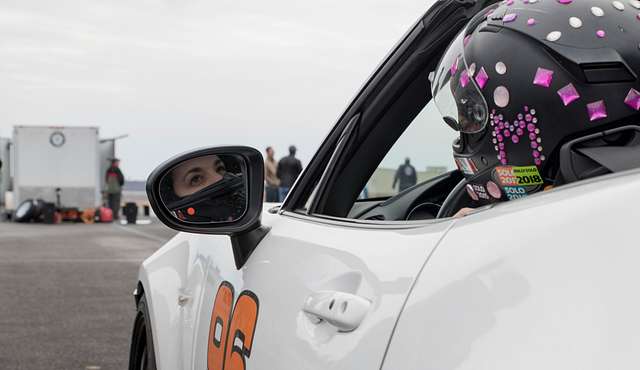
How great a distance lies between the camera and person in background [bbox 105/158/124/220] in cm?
3419

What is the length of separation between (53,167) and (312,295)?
32.8 metres

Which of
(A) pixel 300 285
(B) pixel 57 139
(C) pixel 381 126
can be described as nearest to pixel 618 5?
(A) pixel 300 285

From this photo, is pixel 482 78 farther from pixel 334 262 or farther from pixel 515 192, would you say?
pixel 334 262

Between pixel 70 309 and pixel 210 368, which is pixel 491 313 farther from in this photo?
pixel 70 309

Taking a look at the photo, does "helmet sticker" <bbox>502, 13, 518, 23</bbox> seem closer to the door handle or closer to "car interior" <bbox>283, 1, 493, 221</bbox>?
"car interior" <bbox>283, 1, 493, 221</bbox>

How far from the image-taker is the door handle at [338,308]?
5.34 ft

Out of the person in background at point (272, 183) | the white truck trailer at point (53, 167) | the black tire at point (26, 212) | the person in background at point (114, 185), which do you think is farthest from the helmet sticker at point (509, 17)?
the person in background at point (114, 185)

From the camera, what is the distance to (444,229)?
154 cm

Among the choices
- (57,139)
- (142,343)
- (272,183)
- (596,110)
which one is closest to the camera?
(596,110)

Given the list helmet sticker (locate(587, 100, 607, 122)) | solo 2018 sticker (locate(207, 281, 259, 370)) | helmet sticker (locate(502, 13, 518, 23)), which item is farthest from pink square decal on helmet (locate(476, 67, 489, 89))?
solo 2018 sticker (locate(207, 281, 259, 370))

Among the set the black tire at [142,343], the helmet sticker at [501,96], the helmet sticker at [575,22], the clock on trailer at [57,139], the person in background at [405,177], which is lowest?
the clock on trailer at [57,139]

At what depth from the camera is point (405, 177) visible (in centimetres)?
284

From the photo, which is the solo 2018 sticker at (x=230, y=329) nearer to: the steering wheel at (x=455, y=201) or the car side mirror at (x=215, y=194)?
the car side mirror at (x=215, y=194)

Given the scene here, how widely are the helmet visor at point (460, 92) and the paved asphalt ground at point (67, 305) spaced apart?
4813 millimetres
